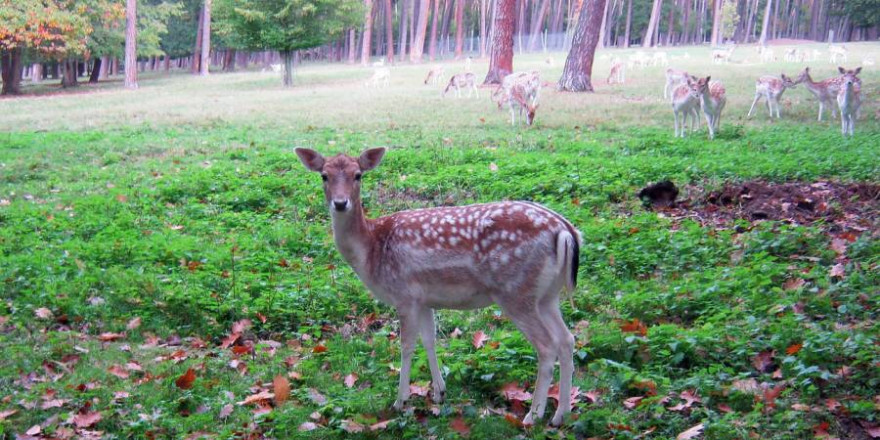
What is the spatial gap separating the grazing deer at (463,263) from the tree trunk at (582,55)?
23.0 m

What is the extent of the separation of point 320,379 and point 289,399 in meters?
0.35

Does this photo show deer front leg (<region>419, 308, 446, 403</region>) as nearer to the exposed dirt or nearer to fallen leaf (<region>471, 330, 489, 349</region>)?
fallen leaf (<region>471, 330, 489, 349</region>)

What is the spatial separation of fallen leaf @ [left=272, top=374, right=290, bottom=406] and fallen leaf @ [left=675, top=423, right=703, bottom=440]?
8.69ft

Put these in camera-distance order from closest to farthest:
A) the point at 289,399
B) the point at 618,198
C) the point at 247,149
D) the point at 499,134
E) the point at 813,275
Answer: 1. the point at 289,399
2. the point at 813,275
3. the point at 618,198
4. the point at 247,149
5. the point at 499,134

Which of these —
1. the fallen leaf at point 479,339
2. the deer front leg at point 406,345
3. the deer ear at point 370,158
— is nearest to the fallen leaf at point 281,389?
the deer front leg at point 406,345

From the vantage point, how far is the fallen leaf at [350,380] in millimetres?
5879

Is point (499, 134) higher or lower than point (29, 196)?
higher

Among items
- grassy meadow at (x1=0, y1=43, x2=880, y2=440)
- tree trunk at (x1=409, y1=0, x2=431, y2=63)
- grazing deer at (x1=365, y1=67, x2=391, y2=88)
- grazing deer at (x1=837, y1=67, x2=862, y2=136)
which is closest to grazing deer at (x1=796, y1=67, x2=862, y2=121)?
grazing deer at (x1=837, y1=67, x2=862, y2=136)

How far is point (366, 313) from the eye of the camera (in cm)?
734

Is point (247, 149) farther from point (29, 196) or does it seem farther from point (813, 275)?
point (813, 275)

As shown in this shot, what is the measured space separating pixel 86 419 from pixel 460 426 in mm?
2438

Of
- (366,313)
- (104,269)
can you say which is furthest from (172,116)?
(366,313)

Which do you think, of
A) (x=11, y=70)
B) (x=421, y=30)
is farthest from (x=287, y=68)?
(x=421, y=30)

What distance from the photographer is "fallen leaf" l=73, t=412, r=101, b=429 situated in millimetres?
5160
